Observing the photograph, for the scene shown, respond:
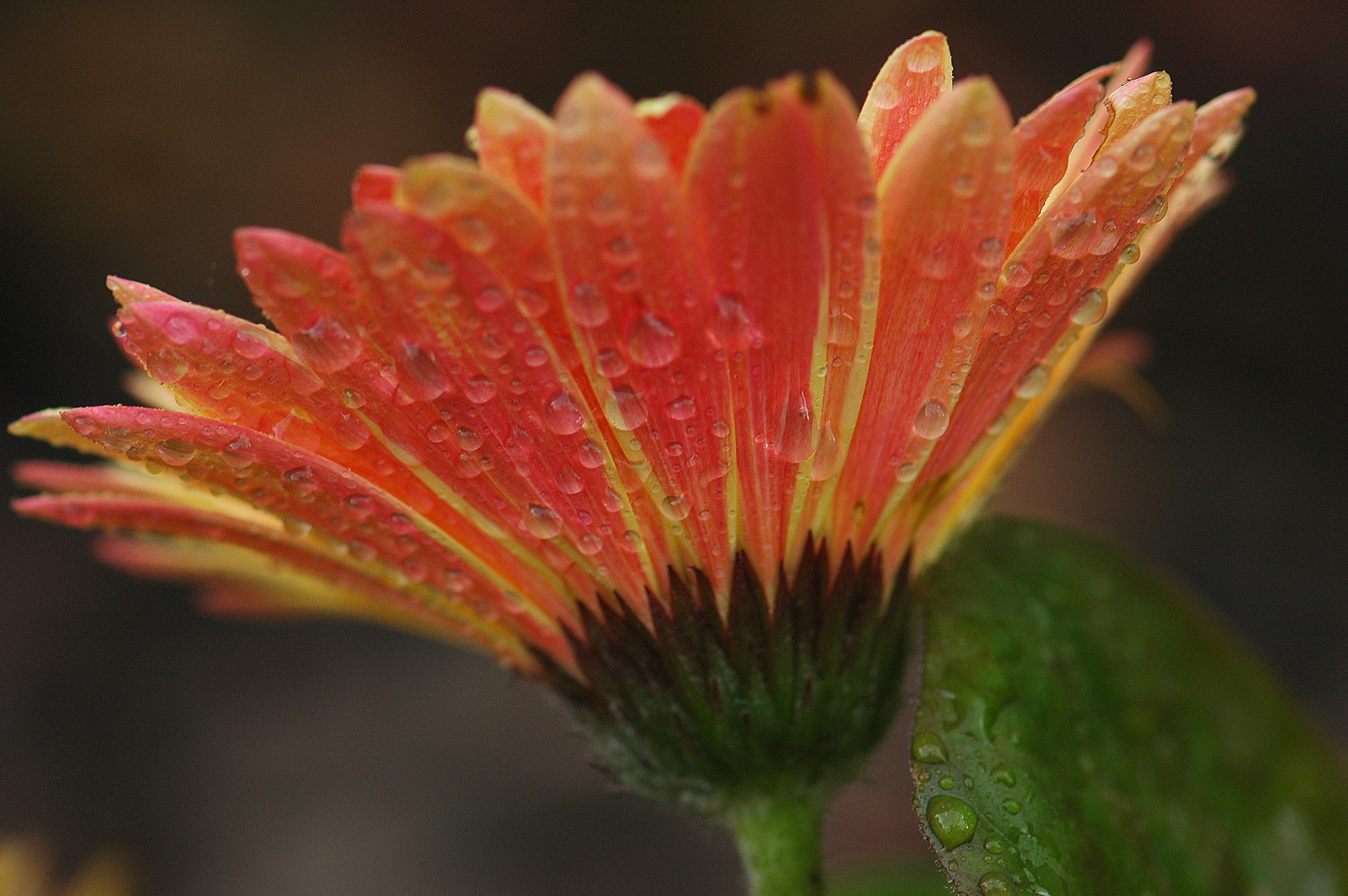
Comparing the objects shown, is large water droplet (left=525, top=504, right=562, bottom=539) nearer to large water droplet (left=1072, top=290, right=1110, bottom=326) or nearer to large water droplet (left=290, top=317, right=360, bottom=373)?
large water droplet (left=290, top=317, right=360, bottom=373)

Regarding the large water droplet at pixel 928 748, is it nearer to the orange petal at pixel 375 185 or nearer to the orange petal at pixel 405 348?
the orange petal at pixel 405 348

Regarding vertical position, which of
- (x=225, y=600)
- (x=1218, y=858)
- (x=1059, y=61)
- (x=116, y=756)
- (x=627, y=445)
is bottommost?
(x=116, y=756)

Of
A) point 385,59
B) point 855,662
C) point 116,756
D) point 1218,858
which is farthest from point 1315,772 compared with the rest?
point 385,59

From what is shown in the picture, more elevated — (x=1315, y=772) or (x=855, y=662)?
(x=855, y=662)

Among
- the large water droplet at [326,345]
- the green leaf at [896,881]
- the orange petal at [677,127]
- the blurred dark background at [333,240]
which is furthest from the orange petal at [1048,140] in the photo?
the blurred dark background at [333,240]

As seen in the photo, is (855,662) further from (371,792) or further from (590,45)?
(590,45)

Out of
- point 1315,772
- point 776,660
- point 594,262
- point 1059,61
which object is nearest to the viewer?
point 594,262
